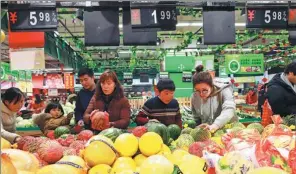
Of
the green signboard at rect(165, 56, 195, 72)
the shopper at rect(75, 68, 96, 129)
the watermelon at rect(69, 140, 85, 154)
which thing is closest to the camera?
the watermelon at rect(69, 140, 85, 154)

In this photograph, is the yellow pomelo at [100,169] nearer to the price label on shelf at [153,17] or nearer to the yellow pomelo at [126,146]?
the yellow pomelo at [126,146]

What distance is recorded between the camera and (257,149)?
5.53ft

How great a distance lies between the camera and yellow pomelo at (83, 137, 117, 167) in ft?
6.79

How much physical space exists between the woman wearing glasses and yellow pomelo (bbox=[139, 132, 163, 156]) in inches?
59.4

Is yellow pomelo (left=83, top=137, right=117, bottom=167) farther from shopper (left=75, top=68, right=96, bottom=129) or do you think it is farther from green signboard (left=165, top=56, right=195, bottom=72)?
green signboard (left=165, top=56, right=195, bottom=72)

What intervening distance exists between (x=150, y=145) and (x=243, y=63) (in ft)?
48.0

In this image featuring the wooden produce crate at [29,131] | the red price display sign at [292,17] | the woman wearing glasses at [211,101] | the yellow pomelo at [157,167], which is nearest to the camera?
the yellow pomelo at [157,167]

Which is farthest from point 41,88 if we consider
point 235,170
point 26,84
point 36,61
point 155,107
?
point 235,170

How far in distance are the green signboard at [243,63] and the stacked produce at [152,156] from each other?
13883mm

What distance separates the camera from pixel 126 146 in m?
2.30

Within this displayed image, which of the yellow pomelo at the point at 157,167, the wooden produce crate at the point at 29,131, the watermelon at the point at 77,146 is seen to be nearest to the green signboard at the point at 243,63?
the wooden produce crate at the point at 29,131

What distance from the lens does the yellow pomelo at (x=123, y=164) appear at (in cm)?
203

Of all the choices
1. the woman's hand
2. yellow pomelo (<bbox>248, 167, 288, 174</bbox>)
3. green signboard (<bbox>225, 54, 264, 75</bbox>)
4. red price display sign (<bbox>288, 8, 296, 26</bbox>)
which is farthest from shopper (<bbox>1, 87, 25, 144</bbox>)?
green signboard (<bbox>225, 54, 264, 75</bbox>)

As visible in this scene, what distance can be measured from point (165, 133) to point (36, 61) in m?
4.41
